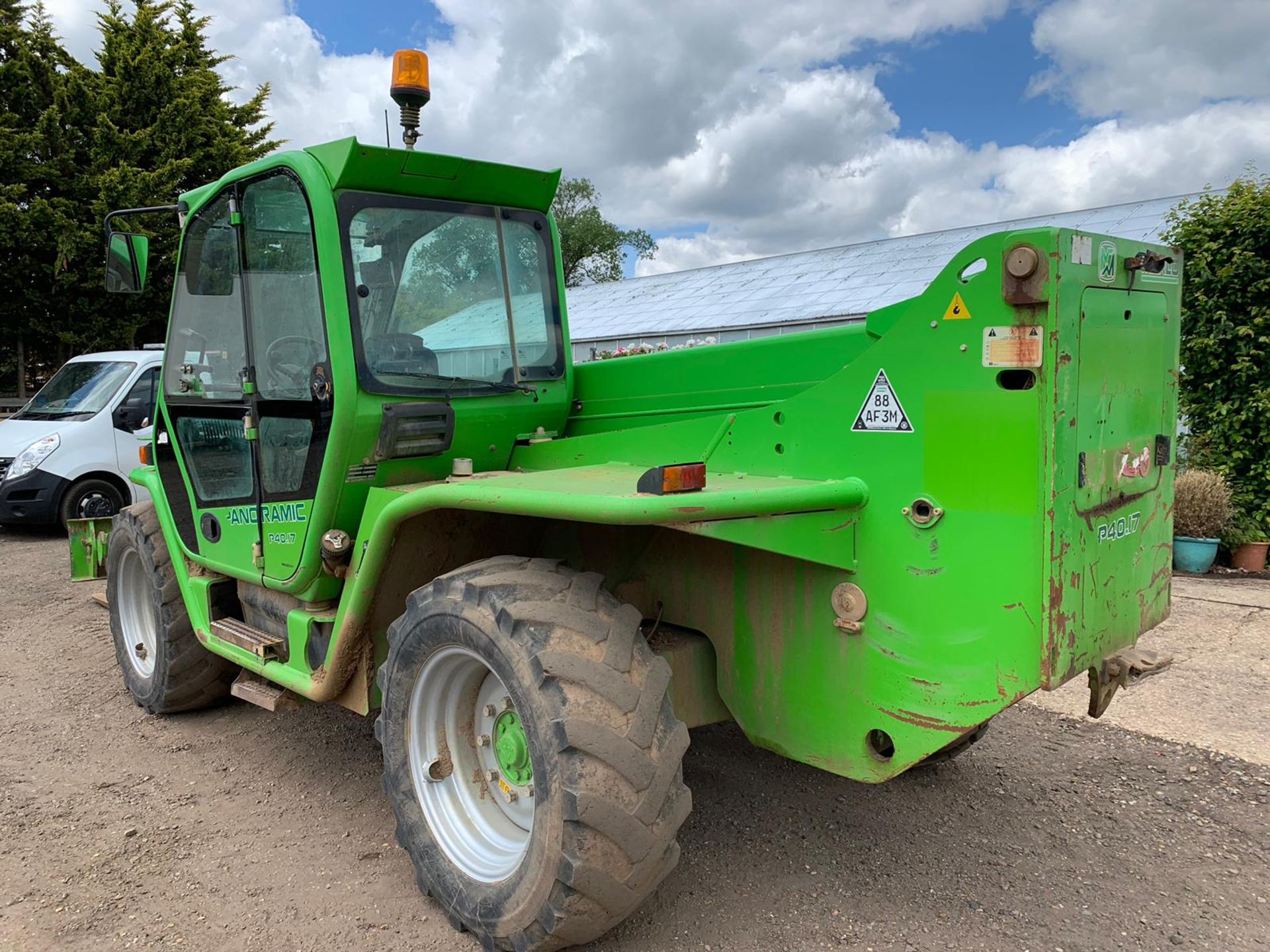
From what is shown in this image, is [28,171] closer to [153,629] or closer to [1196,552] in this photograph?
[153,629]

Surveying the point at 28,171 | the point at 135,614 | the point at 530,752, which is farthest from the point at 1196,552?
the point at 28,171

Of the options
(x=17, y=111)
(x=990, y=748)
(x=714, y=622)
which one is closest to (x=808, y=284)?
(x=990, y=748)

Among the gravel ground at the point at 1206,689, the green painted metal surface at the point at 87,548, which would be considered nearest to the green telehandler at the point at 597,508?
the gravel ground at the point at 1206,689

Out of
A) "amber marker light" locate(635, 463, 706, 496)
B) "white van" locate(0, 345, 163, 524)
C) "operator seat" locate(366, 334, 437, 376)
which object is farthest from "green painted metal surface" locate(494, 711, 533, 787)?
"white van" locate(0, 345, 163, 524)

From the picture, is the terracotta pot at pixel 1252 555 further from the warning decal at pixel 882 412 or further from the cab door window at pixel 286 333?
the cab door window at pixel 286 333

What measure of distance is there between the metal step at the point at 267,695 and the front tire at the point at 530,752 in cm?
92

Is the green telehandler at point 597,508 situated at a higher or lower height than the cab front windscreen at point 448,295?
lower

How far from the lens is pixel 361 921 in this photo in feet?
9.06

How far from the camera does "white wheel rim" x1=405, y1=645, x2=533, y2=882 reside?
9.03 ft

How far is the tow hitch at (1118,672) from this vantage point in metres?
2.48

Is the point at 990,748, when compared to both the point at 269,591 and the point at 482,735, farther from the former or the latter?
the point at 269,591

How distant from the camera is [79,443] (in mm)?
9312

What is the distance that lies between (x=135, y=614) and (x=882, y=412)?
13.7 feet

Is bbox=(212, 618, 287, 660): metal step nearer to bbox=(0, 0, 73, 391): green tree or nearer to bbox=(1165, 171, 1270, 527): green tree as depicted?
bbox=(1165, 171, 1270, 527): green tree
